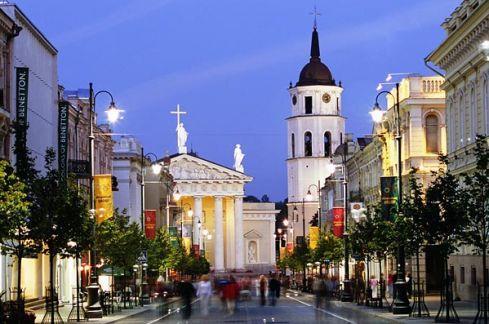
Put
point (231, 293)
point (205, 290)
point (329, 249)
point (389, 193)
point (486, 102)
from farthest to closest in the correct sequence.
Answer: point (329, 249) < point (486, 102) < point (389, 193) < point (205, 290) < point (231, 293)

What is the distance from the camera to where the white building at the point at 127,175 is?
401 ft

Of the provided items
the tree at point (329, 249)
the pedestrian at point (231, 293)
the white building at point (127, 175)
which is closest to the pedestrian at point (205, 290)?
the pedestrian at point (231, 293)

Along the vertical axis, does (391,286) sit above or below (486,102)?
below

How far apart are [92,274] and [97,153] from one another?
165 ft

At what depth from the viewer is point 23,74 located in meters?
59.0

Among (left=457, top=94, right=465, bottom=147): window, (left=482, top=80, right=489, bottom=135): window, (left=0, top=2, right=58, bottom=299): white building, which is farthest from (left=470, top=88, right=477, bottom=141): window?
(left=0, top=2, right=58, bottom=299): white building

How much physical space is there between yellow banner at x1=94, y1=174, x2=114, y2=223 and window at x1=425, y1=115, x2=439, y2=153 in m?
27.6

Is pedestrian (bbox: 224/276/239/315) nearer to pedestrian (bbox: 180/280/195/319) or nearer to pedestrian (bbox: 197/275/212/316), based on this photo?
pedestrian (bbox: 197/275/212/316)

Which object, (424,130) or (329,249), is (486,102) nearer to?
(424,130)

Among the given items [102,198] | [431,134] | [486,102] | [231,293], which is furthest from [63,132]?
[486,102]

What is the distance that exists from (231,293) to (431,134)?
30668 mm

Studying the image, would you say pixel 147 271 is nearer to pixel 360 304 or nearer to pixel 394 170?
pixel 394 170

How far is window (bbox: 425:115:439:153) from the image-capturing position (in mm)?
80500

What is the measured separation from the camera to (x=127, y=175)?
125 metres
